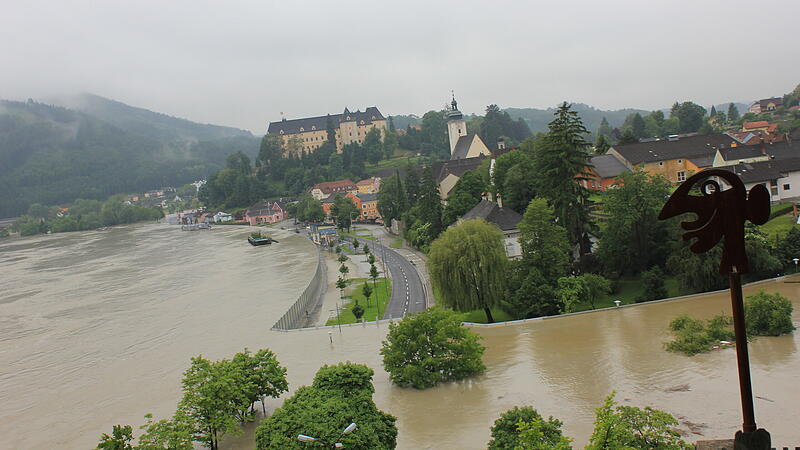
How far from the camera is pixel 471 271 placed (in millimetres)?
26422

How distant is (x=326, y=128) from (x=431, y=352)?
105 meters

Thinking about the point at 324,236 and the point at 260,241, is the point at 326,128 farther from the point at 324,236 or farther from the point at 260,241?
the point at 324,236

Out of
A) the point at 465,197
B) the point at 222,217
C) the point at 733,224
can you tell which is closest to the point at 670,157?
the point at 465,197

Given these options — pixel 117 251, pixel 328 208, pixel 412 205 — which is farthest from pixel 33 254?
pixel 412 205

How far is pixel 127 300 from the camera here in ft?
135

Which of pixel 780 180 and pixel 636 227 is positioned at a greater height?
pixel 780 180

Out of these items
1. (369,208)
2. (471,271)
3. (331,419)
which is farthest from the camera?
(369,208)

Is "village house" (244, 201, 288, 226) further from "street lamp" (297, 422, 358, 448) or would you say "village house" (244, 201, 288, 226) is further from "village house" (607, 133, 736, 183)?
"street lamp" (297, 422, 358, 448)

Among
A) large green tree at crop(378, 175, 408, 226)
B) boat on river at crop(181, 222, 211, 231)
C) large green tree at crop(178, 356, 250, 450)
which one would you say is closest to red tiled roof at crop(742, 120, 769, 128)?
large green tree at crop(378, 175, 408, 226)

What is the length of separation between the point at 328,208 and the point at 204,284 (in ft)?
143

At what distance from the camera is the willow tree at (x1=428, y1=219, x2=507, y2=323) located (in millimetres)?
26375

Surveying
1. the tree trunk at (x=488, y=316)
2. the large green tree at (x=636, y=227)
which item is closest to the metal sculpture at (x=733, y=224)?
the tree trunk at (x=488, y=316)

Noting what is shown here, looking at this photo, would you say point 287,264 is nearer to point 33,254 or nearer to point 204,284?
point 204,284

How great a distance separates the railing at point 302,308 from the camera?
97.7 ft
